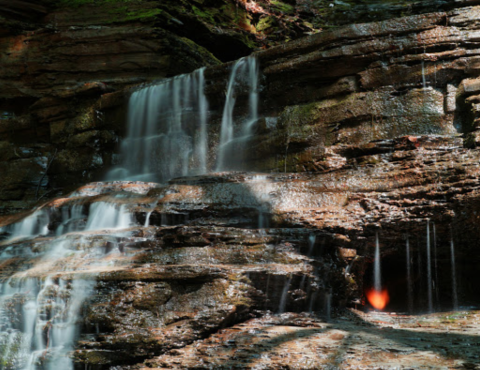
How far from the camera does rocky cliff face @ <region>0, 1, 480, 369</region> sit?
160 inches

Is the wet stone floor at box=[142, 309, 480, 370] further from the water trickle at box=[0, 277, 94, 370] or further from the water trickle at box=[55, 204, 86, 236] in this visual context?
the water trickle at box=[55, 204, 86, 236]

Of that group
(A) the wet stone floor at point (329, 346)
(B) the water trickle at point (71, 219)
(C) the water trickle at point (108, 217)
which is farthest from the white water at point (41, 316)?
(B) the water trickle at point (71, 219)

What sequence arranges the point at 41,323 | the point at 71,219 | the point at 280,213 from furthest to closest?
the point at 71,219, the point at 280,213, the point at 41,323

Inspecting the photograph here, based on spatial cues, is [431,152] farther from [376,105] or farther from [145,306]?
[145,306]

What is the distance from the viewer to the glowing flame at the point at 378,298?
5.77m

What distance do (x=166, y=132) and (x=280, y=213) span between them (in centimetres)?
501

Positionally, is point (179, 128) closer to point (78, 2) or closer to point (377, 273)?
point (377, 273)

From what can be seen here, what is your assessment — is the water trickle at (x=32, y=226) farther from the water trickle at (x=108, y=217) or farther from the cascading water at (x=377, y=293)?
the cascading water at (x=377, y=293)

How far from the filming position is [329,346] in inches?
138

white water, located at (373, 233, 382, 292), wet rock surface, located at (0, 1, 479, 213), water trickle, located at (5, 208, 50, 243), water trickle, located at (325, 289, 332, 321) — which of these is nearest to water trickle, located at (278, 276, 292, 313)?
water trickle, located at (325, 289, 332, 321)

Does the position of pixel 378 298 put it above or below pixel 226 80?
below

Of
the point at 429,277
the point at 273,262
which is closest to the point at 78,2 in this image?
the point at 273,262

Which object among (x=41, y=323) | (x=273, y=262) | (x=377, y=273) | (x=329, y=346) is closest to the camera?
(x=329, y=346)

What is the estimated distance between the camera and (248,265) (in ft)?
15.2
